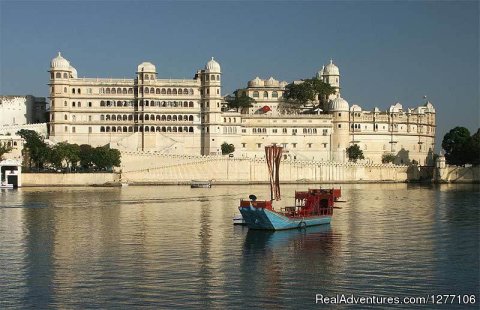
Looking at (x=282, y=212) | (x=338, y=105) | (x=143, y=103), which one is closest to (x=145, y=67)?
(x=143, y=103)

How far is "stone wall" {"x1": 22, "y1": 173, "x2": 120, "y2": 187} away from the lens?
88875mm

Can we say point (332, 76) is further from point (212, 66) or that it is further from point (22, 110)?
point (22, 110)

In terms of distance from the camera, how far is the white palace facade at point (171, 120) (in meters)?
102

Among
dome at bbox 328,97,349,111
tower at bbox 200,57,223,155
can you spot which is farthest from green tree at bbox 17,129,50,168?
dome at bbox 328,97,349,111

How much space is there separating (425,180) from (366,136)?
1159 centimetres

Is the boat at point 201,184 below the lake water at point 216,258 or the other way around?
the other way around

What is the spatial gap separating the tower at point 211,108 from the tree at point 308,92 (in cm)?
1574

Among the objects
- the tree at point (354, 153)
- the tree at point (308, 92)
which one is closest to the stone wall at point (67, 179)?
the tree at point (308, 92)

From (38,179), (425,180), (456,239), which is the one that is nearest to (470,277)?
(456,239)

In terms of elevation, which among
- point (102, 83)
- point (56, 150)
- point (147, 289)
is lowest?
point (147, 289)

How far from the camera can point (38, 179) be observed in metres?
89.1

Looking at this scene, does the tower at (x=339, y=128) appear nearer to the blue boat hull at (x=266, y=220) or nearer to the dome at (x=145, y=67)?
the dome at (x=145, y=67)

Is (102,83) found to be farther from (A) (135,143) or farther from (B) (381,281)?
(B) (381,281)

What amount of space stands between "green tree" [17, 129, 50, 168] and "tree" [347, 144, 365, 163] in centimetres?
4173
